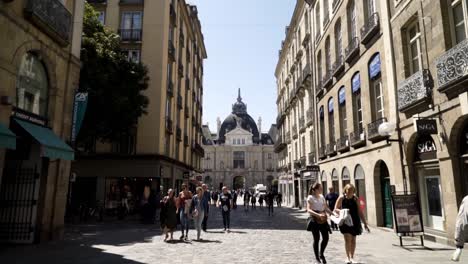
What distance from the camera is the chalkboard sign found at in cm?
954

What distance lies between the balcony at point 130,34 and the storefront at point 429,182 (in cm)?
2119

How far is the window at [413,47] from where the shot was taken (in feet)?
38.1

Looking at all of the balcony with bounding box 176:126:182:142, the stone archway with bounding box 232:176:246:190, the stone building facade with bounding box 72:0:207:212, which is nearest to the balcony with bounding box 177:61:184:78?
the stone building facade with bounding box 72:0:207:212

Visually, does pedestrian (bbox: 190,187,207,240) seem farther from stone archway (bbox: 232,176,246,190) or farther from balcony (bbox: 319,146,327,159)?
stone archway (bbox: 232,176,246,190)

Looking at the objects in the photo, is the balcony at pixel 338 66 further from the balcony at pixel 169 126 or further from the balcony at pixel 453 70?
the balcony at pixel 169 126

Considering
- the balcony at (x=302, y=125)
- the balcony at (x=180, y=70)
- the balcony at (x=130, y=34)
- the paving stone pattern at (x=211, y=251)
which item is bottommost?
the paving stone pattern at (x=211, y=251)

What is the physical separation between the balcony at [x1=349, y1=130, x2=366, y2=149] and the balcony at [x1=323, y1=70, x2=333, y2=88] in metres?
4.99

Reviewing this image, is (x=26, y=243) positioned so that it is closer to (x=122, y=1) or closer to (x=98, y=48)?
(x=98, y=48)

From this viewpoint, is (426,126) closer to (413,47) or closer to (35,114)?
(413,47)

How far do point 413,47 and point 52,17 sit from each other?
12309 mm

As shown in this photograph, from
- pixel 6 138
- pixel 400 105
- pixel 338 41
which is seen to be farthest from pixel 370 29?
pixel 6 138

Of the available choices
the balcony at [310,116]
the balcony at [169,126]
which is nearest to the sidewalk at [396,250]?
the balcony at [310,116]

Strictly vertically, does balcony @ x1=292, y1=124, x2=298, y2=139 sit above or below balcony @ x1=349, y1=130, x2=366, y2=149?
above

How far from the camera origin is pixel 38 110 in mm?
10258
